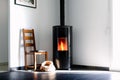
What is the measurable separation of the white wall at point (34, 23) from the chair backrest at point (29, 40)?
0.12 m

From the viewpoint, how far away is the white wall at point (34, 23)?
5.20 m

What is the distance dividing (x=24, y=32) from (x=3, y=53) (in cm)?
148

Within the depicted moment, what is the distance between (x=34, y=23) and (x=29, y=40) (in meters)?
0.46

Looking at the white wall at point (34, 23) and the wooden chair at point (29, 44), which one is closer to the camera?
the white wall at point (34, 23)

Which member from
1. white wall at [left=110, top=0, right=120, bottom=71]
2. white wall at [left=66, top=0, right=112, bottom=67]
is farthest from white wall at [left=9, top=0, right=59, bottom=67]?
white wall at [left=110, top=0, right=120, bottom=71]

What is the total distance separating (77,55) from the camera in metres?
6.06

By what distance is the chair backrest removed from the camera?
5.42 meters

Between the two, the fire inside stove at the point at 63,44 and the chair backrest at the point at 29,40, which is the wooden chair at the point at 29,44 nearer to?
the chair backrest at the point at 29,40

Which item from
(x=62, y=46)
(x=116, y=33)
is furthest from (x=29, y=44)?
(x=116, y=33)

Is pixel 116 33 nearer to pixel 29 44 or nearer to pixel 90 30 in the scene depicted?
pixel 90 30

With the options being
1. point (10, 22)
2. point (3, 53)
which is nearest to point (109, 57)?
point (10, 22)

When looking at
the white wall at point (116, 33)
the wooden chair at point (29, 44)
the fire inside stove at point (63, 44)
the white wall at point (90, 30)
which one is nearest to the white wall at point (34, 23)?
the wooden chair at point (29, 44)

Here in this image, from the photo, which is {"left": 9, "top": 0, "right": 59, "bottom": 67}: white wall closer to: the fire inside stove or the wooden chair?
the wooden chair

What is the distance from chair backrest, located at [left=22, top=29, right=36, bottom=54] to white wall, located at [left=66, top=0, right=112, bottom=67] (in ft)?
3.78
